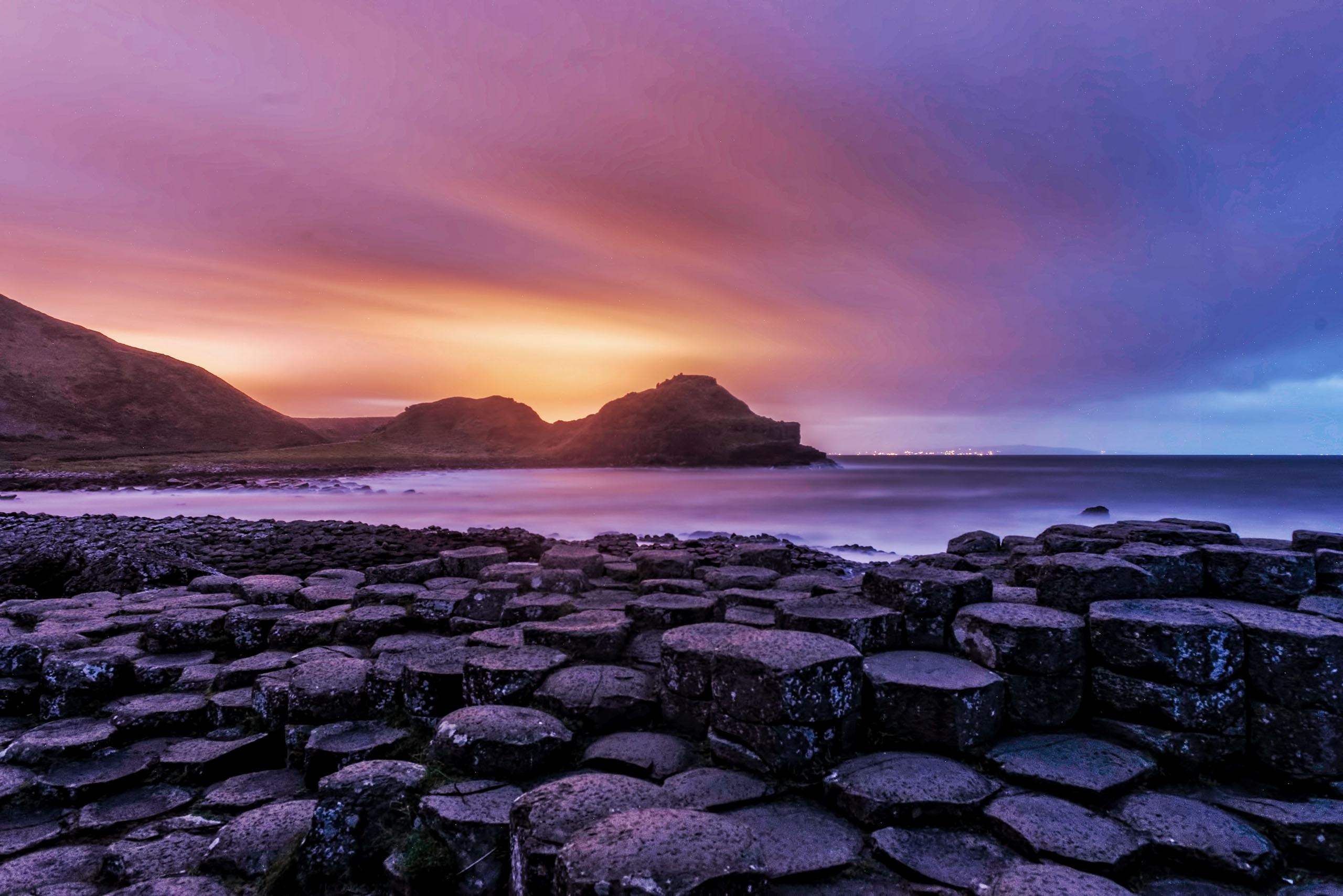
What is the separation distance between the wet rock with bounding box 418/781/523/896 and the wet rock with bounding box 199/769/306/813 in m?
1.36

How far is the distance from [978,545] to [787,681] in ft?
24.7

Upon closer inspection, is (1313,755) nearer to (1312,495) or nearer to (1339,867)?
(1339,867)

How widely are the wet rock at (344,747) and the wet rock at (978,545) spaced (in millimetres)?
7922

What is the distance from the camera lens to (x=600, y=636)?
480 cm

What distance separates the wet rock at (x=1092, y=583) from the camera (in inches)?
165

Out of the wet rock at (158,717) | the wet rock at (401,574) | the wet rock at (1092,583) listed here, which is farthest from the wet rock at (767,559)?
the wet rock at (158,717)

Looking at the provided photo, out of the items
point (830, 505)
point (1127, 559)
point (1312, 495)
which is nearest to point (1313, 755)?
point (1127, 559)

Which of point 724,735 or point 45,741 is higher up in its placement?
point 724,735

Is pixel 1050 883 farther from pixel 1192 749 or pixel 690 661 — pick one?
pixel 690 661

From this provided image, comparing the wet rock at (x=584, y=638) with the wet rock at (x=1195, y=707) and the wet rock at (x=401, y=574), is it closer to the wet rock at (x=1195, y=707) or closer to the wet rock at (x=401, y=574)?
the wet rock at (x=401, y=574)

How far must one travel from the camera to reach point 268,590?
21.0 feet

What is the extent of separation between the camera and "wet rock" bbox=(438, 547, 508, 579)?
738cm

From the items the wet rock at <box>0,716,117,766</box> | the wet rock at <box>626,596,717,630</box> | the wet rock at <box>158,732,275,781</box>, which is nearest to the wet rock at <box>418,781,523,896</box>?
the wet rock at <box>158,732,275,781</box>

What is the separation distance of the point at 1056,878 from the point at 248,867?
3.54 metres
